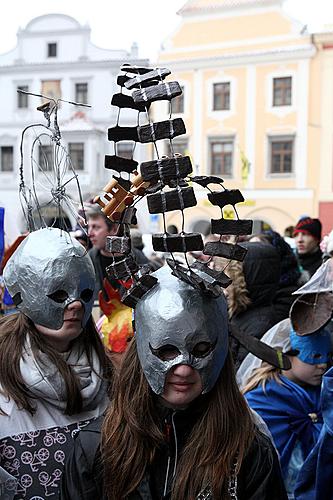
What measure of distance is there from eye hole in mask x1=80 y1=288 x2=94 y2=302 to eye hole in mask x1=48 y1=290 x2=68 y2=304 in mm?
62

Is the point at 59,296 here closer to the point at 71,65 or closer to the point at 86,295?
the point at 86,295

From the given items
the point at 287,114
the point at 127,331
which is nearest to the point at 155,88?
the point at 127,331

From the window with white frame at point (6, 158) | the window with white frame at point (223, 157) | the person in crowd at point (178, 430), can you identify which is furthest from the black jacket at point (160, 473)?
the window with white frame at point (6, 158)

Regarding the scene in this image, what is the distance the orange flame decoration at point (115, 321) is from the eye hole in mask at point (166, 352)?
3.98 ft

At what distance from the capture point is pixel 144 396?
1754mm

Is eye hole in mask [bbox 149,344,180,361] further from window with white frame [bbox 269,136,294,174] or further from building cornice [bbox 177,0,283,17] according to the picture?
building cornice [bbox 177,0,283,17]

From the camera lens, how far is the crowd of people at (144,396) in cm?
168

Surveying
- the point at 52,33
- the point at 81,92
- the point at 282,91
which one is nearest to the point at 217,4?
the point at 282,91

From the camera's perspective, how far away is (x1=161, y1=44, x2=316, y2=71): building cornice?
21359mm

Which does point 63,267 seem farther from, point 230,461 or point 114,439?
point 230,461

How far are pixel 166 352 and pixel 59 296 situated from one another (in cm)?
66

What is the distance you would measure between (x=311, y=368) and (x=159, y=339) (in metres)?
1.24

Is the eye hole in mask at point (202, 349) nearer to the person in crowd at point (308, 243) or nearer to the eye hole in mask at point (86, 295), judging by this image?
the eye hole in mask at point (86, 295)

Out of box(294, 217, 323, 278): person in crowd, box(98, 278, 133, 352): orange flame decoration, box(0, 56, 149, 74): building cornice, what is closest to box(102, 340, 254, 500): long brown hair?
box(98, 278, 133, 352): orange flame decoration
